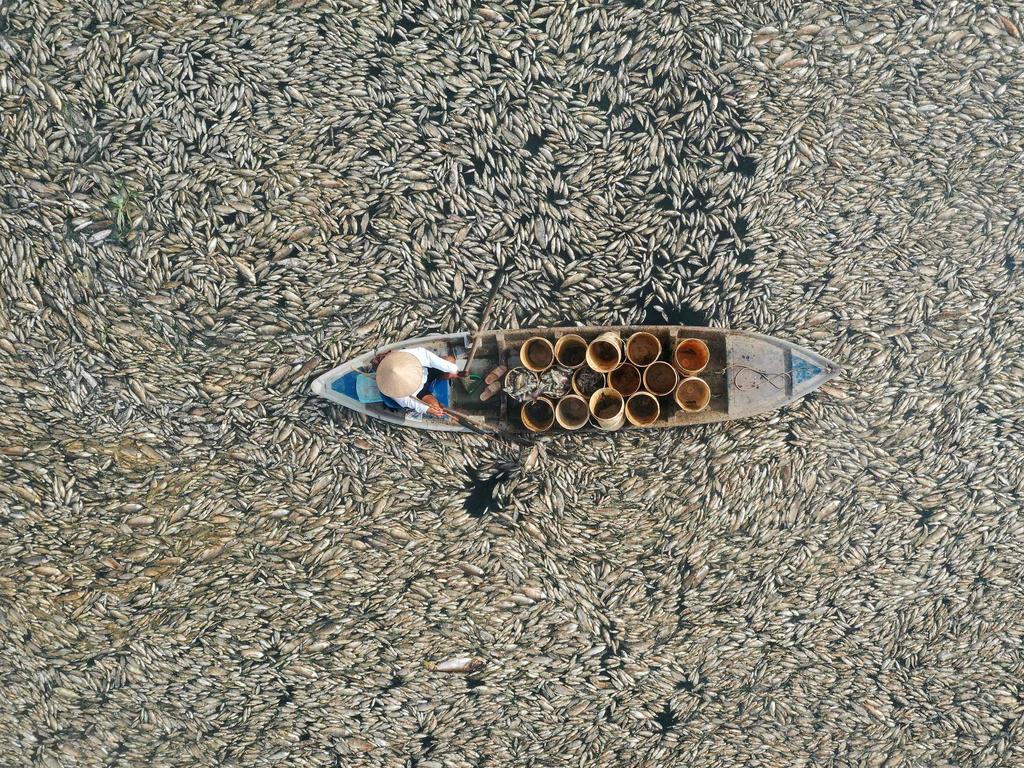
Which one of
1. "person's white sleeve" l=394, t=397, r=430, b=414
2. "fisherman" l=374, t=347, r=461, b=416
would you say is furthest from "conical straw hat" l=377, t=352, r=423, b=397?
"person's white sleeve" l=394, t=397, r=430, b=414

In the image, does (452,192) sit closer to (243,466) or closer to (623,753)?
(243,466)

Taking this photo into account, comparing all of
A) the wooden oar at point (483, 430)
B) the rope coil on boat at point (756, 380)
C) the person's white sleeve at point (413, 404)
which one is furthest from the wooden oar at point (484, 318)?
the rope coil on boat at point (756, 380)

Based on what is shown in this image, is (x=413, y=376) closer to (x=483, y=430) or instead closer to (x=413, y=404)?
(x=413, y=404)

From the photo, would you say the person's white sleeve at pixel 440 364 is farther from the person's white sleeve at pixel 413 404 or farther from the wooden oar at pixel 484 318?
the person's white sleeve at pixel 413 404

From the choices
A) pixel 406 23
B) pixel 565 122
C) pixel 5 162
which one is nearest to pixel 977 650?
pixel 565 122

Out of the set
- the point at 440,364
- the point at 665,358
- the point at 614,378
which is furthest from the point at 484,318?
the point at 665,358

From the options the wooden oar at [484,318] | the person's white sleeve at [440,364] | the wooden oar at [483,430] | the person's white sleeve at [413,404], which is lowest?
the wooden oar at [483,430]

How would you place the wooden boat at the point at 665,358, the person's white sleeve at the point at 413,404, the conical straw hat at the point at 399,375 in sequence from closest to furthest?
1. the conical straw hat at the point at 399,375
2. the person's white sleeve at the point at 413,404
3. the wooden boat at the point at 665,358
